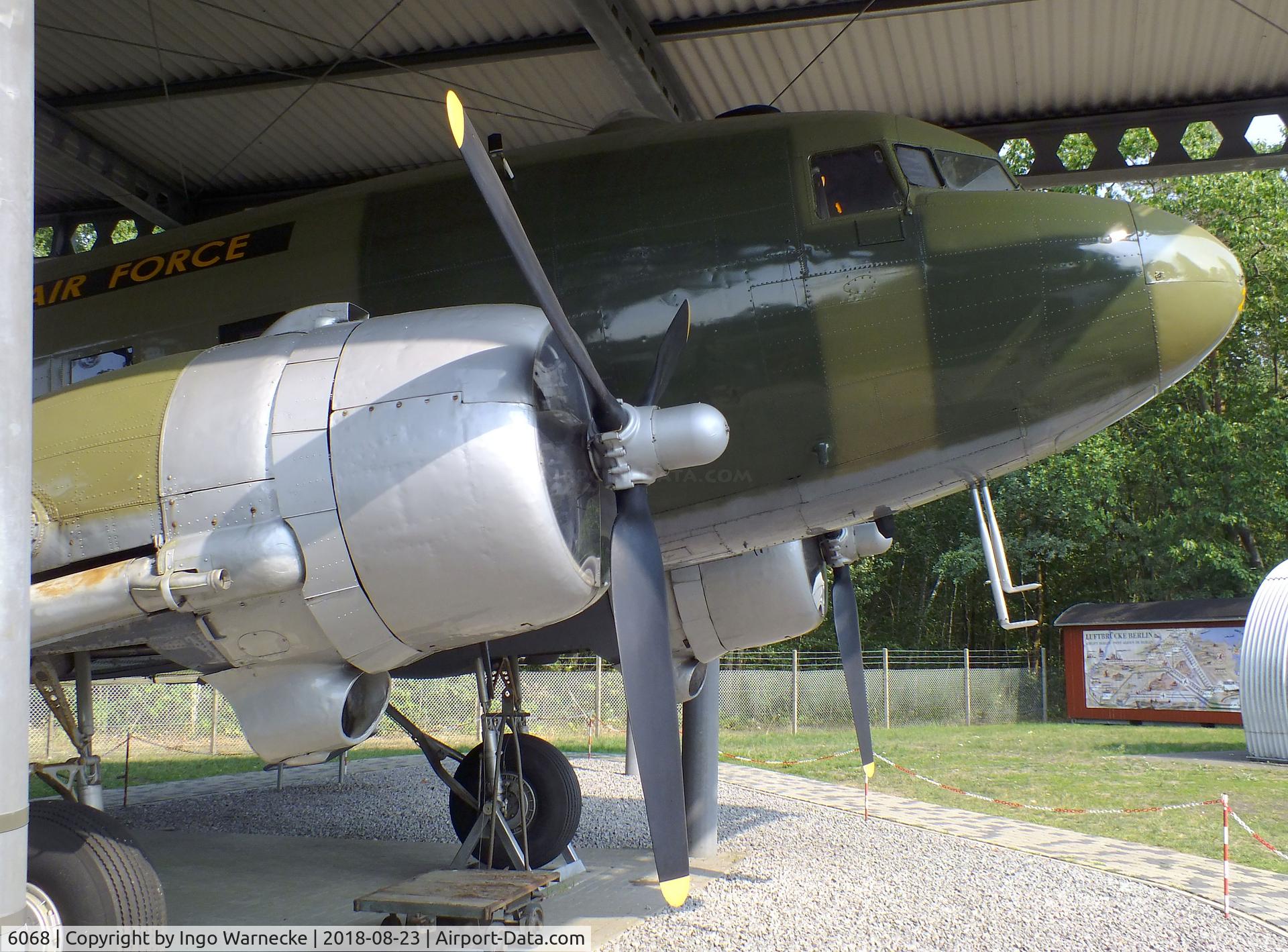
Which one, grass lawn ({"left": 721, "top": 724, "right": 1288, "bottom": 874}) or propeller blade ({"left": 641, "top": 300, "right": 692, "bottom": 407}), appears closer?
propeller blade ({"left": 641, "top": 300, "right": 692, "bottom": 407})

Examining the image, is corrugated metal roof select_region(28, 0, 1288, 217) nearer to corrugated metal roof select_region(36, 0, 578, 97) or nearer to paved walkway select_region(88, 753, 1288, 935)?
corrugated metal roof select_region(36, 0, 578, 97)

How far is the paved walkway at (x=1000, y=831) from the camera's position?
341 inches

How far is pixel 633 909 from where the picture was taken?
7660 mm

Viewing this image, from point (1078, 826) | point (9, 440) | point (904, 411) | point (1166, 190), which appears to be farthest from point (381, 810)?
point (1166, 190)

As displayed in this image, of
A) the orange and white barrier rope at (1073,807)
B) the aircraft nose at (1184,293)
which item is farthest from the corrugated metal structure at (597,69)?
the orange and white barrier rope at (1073,807)

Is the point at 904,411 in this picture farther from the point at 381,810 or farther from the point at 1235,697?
the point at 1235,697

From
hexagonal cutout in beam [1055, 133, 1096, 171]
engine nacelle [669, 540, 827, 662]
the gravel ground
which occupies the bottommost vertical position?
the gravel ground

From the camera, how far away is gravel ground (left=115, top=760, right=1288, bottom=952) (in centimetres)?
691

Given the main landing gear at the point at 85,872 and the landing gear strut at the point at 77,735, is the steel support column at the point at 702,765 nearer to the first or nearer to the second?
the landing gear strut at the point at 77,735

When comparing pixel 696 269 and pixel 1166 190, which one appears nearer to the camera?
pixel 696 269

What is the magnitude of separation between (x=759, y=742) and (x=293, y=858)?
47.3 feet

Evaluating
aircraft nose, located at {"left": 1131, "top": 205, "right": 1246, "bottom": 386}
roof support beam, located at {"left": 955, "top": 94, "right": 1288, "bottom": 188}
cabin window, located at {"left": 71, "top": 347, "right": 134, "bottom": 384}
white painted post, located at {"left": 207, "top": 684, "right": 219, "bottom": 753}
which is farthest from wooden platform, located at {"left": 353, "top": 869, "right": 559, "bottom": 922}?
white painted post, located at {"left": 207, "top": 684, "right": 219, "bottom": 753}

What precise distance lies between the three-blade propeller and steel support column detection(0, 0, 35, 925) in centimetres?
163

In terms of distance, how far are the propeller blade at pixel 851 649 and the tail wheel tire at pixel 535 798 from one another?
253 cm
